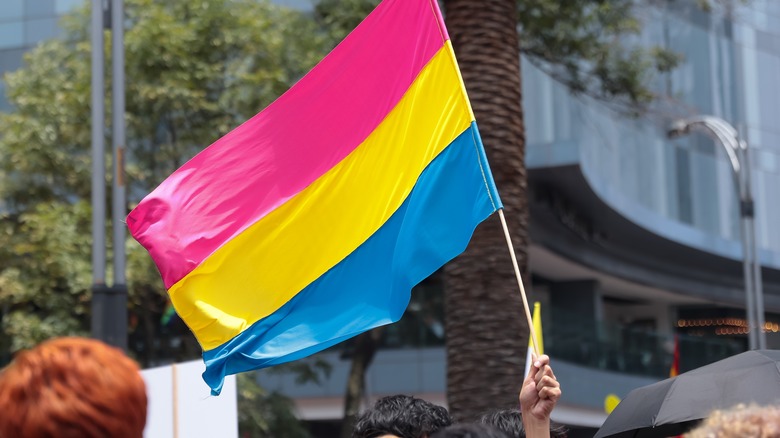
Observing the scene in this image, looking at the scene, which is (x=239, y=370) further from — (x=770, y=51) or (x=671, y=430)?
(x=770, y=51)

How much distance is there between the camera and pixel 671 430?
625cm

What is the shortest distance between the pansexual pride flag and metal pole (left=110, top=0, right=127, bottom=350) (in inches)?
225

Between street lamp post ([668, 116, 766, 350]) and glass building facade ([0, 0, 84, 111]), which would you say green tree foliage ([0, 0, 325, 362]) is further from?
glass building facade ([0, 0, 84, 111])

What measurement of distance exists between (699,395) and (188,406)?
9.18ft

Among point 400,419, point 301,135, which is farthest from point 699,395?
point 301,135

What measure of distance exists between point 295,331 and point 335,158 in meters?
0.91

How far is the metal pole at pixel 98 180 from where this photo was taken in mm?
11641

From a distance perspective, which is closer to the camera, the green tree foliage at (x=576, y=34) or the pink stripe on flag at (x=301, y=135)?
the pink stripe on flag at (x=301, y=135)

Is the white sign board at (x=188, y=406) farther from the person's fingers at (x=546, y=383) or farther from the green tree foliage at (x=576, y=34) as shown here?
the green tree foliage at (x=576, y=34)

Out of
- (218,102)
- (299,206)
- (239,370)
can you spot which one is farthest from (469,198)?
(218,102)

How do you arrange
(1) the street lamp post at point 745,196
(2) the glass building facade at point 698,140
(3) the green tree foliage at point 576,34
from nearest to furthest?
(3) the green tree foliage at point 576,34 → (1) the street lamp post at point 745,196 → (2) the glass building facade at point 698,140

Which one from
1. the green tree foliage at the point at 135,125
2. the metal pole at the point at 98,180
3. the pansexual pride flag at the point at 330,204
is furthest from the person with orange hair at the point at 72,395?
the green tree foliage at the point at 135,125

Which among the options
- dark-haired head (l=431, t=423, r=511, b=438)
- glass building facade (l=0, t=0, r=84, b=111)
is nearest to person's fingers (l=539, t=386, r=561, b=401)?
dark-haired head (l=431, t=423, r=511, b=438)

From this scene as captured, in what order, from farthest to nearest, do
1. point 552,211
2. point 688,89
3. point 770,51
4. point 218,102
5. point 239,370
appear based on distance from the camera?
point 770,51
point 688,89
point 552,211
point 218,102
point 239,370
